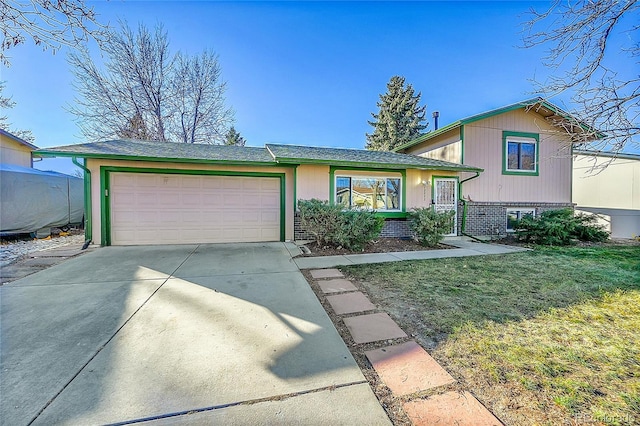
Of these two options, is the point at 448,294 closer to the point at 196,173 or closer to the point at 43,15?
the point at 43,15

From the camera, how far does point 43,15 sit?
120 inches

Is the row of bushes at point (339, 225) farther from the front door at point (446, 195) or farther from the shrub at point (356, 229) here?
the front door at point (446, 195)

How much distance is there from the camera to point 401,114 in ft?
76.9

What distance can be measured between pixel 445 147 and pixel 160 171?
10317mm

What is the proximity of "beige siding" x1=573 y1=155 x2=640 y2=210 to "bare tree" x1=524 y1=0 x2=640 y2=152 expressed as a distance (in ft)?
29.1

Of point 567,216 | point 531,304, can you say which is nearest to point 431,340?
point 531,304

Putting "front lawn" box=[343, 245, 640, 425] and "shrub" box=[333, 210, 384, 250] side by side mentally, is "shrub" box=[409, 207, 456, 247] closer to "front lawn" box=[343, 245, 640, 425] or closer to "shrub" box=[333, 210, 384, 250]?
"shrub" box=[333, 210, 384, 250]

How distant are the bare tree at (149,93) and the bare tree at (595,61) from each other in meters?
16.4

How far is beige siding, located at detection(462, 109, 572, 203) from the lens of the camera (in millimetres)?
9641

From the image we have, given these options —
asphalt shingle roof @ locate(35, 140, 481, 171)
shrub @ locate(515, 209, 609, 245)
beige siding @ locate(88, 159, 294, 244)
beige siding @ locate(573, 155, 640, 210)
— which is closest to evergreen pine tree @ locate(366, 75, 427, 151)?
beige siding @ locate(573, 155, 640, 210)

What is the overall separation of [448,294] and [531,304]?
3.26 feet

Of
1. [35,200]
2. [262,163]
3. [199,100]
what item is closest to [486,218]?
[262,163]

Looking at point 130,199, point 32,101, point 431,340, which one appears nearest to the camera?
point 431,340

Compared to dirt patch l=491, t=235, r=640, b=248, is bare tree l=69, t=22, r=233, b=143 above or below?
above
